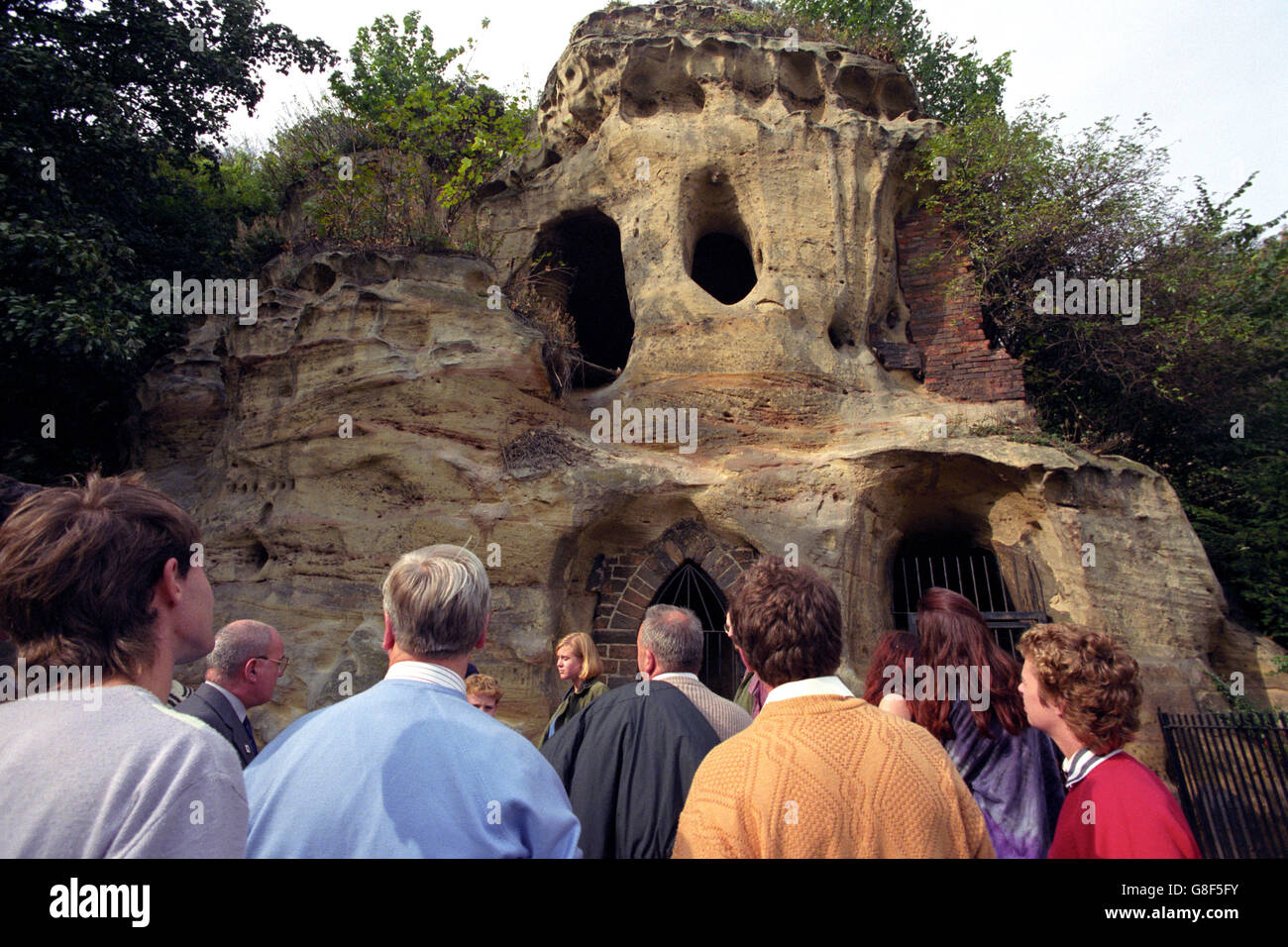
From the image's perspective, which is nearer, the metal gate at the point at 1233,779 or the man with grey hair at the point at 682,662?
the man with grey hair at the point at 682,662

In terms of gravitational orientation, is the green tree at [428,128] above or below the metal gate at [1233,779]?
above

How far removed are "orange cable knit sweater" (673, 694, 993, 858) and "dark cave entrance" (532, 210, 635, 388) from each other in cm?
748

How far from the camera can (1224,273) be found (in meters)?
11.0

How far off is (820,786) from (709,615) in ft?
21.4

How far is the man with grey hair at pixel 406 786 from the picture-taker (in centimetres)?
173

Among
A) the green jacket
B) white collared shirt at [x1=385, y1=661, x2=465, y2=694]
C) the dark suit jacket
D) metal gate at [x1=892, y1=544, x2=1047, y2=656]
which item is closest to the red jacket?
white collared shirt at [x1=385, y1=661, x2=465, y2=694]

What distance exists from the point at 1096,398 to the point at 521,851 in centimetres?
1123

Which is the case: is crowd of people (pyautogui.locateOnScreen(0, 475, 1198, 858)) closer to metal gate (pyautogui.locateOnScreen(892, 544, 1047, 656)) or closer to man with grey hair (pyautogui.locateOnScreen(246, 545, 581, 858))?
man with grey hair (pyautogui.locateOnScreen(246, 545, 581, 858))

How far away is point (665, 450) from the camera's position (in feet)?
29.2

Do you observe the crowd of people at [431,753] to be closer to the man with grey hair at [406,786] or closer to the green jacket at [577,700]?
the man with grey hair at [406,786]

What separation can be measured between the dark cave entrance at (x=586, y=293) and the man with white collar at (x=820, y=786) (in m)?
7.35

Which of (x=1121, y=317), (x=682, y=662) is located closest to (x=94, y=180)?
(x=682, y=662)

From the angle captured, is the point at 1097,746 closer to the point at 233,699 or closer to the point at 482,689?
the point at 233,699

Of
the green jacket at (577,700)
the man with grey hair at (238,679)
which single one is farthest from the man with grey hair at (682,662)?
the man with grey hair at (238,679)
